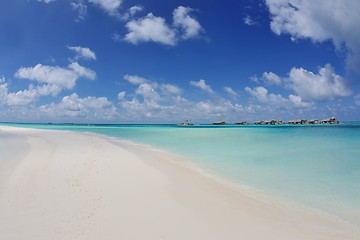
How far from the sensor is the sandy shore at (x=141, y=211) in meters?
4.94

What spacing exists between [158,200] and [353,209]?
15.9 feet

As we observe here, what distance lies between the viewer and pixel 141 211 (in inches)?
236

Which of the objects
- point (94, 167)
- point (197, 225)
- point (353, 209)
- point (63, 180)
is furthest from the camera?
point (94, 167)

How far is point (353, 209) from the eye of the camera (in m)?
6.71

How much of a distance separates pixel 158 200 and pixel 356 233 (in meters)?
4.29

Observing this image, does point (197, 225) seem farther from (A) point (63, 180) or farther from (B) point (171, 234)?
(A) point (63, 180)

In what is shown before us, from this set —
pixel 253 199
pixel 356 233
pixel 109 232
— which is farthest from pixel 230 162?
pixel 109 232

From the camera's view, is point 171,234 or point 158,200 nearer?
point 171,234

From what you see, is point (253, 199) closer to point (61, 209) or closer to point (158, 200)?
point (158, 200)

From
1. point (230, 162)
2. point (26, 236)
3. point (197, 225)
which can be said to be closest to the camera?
point (26, 236)

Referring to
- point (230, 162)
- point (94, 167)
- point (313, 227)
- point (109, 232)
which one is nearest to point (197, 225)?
point (109, 232)

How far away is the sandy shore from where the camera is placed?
494cm

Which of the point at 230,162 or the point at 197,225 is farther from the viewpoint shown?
the point at 230,162

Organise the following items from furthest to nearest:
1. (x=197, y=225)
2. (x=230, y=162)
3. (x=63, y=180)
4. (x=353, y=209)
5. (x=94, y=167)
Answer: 1. (x=230, y=162)
2. (x=94, y=167)
3. (x=63, y=180)
4. (x=353, y=209)
5. (x=197, y=225)
